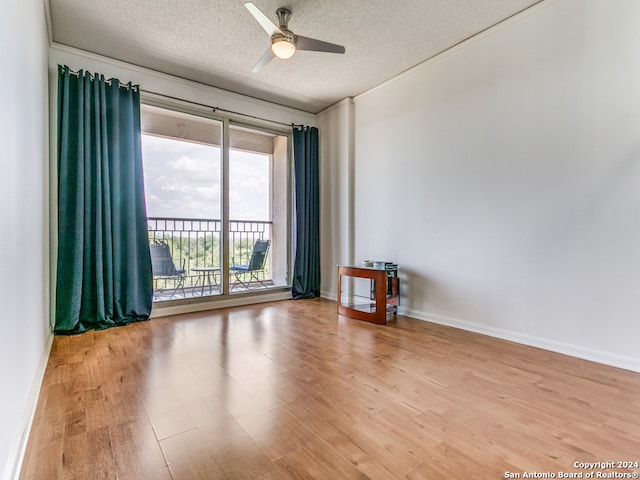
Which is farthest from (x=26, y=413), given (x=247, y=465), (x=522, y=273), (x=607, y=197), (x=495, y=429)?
(x=607, y=197)

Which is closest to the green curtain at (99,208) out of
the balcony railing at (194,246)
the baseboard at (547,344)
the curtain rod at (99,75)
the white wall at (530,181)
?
the curtain rod at (99,75)

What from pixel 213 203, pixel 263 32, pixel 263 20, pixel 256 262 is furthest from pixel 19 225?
pixel 256 262

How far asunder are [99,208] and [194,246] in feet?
6.01

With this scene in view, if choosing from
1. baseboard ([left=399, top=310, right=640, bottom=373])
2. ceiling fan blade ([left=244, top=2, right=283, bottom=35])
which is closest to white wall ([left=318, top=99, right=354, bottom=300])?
baseboard ([left=399, top=310, right=640, bottom=373])

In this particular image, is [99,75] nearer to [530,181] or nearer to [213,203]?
[213,203]

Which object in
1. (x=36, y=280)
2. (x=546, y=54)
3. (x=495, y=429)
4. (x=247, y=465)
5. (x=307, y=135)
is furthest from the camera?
(x=307, y=135)

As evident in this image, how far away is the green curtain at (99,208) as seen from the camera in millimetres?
2922

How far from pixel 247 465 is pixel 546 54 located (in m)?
3.45

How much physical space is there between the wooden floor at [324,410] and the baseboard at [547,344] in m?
0.09

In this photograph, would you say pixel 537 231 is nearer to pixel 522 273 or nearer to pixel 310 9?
pixel 522 273

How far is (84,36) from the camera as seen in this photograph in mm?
2934

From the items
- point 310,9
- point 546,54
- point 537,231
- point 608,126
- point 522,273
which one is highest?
point 310,9

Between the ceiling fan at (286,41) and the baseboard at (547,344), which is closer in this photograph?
the baseboard at (547,344)

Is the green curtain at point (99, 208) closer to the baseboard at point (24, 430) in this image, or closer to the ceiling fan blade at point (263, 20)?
the baseboard at point (24, 430)
